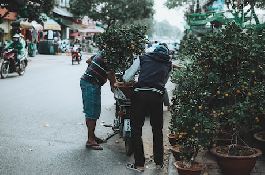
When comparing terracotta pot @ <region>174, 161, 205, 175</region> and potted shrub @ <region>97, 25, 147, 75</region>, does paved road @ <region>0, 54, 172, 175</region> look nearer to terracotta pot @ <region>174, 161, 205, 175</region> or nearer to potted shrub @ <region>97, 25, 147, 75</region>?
terracotta pot @ <region>174, 161, 205, 175</region>

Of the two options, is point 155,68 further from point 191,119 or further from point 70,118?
point 70,118

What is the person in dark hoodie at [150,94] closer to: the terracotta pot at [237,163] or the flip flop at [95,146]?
the terracotta pot at [237,163]

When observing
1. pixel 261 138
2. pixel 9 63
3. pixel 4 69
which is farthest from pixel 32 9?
pixel 261 138

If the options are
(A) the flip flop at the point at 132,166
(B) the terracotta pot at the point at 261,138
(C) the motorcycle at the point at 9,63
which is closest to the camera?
(A) the flip flop at the point at 132,166

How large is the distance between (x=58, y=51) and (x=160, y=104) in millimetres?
31449

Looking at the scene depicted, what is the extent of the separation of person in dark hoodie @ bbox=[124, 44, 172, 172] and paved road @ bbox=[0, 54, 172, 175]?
1.39 feet

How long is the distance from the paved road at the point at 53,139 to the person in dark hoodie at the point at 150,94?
42 cm

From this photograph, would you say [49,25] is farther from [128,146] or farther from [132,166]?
[132,166]

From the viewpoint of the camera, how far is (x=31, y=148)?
243 inches

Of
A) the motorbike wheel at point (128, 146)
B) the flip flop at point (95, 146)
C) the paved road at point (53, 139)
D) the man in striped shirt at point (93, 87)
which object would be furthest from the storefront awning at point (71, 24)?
the motorbike wheel at point (128, 146)

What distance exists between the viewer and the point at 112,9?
158ft

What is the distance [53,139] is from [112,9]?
42.8 m

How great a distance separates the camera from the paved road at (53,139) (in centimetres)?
532

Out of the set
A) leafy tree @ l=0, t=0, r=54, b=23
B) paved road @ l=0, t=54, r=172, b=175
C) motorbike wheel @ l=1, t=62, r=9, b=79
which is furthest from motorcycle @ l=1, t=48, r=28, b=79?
leafy tree @ l=0, t=0, r=54, b=23
